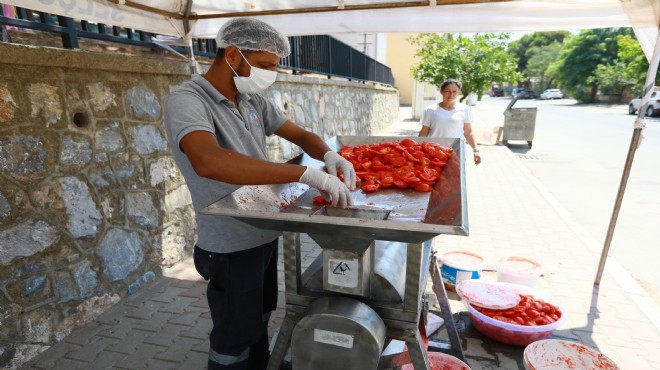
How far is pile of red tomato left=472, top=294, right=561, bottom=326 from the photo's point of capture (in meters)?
3.14

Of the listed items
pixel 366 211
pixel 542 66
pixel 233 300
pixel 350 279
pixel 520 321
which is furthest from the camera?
pixel 542 66

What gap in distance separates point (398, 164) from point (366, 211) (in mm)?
1213

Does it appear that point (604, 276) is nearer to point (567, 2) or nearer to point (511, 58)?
point (567, 2)

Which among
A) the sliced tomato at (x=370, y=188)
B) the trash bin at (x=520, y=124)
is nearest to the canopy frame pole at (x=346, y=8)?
the sliced tomato at (x=370, y=188)

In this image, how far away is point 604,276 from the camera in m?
4.46

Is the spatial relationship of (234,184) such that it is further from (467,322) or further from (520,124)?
(520,124)

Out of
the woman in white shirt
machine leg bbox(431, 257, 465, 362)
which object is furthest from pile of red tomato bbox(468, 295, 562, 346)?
the woman in white shirt

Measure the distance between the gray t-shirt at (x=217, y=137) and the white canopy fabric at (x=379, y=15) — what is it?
1627 mm

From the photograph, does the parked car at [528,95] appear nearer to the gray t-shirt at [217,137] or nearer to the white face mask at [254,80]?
the white face mask at [254,80]

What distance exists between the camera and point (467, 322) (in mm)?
3580

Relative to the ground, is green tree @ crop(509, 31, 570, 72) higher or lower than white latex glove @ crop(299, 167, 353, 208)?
higher

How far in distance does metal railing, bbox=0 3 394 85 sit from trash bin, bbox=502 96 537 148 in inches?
215

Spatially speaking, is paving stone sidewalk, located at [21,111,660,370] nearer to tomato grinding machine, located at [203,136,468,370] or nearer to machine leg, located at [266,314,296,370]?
machine leg, located at [266,314,296,370]

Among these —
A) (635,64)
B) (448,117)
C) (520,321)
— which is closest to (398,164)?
(520,321)
